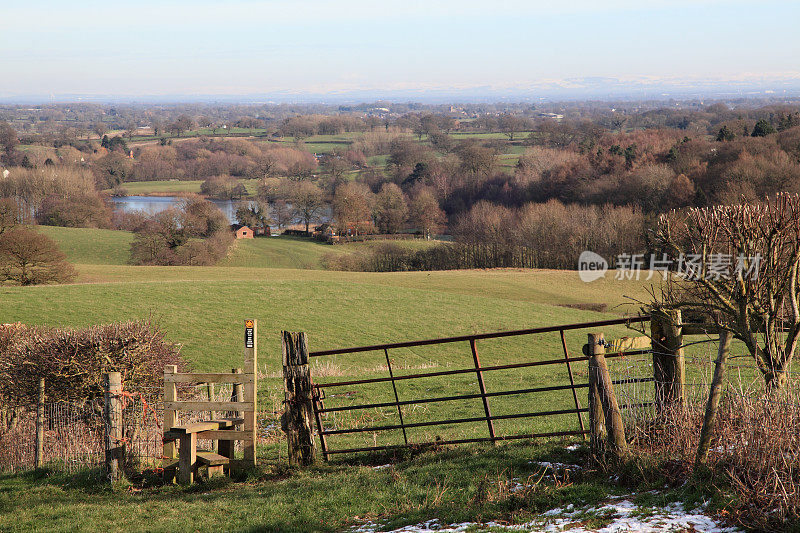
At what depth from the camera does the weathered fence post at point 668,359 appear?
25.7ft

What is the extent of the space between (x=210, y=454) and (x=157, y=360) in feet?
15.9

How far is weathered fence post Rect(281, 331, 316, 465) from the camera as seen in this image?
9.70 meters

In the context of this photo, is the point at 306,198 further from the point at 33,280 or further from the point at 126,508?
the point at 126,508

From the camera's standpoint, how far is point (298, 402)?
973 centimetres

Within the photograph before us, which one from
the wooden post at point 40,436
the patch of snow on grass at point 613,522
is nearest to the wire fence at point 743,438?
the patch of snow on grass at point 613,522

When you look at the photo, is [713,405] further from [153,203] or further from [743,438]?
[153,203]

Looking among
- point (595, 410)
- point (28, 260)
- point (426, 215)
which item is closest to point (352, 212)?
point (426, 215)

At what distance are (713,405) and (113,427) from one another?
8.22 meters

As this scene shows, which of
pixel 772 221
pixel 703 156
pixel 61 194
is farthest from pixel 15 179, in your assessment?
pixel 772 221

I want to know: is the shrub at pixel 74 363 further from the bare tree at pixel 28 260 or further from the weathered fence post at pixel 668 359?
the bare tree at pixel 28 260

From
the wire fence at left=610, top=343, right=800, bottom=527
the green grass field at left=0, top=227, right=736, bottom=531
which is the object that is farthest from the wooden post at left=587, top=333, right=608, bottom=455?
the green grass field at left=0, top=227, right=736, bottom=531

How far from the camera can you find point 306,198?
4242 inches

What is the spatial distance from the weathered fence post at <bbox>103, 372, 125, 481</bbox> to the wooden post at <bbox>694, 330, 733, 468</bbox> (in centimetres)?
789

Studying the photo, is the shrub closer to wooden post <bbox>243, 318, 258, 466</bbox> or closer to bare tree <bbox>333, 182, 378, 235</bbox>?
wooden post <bbox>243, 318, 258, 466</bbox>
